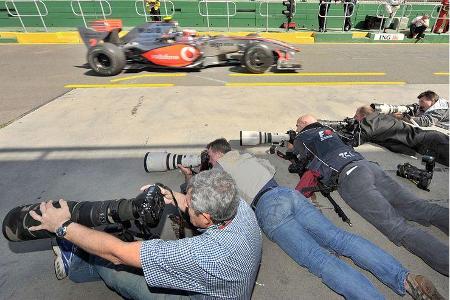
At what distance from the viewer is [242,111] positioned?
6.20m

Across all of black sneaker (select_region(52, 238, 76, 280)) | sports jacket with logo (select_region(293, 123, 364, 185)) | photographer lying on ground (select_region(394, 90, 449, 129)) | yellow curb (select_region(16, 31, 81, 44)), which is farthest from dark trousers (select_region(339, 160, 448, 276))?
yellow curb (select_region(16, 31, 81, 44))

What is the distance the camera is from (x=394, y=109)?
17.0 ft

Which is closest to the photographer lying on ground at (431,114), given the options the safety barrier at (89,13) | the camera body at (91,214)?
the camera body at (91,214)

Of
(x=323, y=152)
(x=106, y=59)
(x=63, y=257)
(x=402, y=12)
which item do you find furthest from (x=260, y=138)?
(x=402, y=12)

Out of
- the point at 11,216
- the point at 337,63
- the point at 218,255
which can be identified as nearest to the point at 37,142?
the point at 11,216

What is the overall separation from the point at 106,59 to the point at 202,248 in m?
7.77

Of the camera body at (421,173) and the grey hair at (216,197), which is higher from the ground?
the grey hair at (216,197)

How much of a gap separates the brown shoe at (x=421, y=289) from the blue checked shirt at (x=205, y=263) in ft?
4.85

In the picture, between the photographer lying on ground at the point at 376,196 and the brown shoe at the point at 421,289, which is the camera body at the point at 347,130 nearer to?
the photographer lying on ground at the point at 376,196

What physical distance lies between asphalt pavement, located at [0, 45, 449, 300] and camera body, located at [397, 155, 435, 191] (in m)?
0.09

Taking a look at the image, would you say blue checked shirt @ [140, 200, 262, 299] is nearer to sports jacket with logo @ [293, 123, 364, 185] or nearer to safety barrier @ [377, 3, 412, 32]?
sports jacket with logo @ [293, 123, 364, 185]

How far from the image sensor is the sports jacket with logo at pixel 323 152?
11.5 feet

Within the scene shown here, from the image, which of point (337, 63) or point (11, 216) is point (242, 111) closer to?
point (11, 216)

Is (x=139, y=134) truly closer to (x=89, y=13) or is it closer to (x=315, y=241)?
(x=315, y=241)
